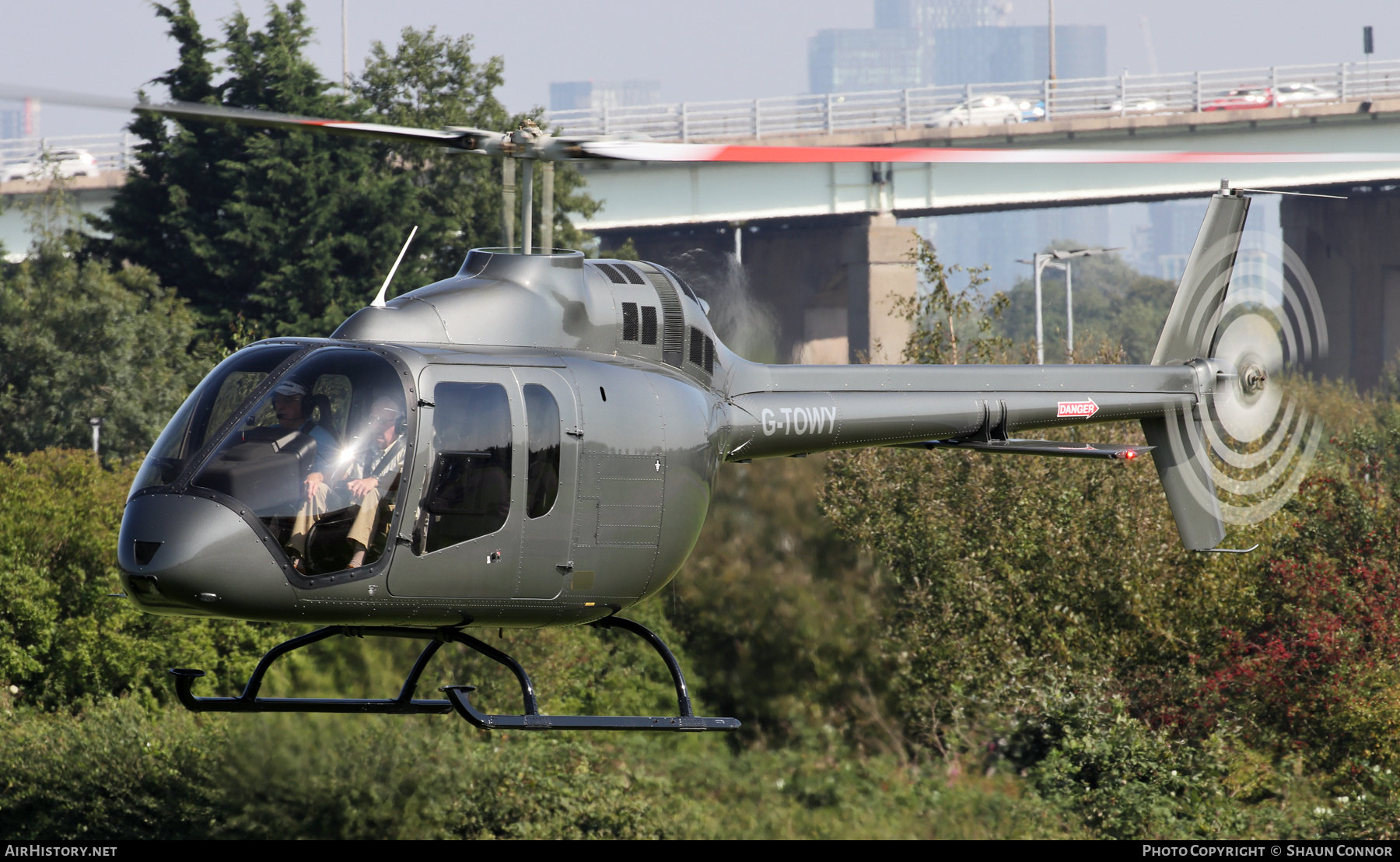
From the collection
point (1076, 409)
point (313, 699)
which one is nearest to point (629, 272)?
point (313, 699)

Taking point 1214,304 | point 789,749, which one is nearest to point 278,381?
point 1214,304

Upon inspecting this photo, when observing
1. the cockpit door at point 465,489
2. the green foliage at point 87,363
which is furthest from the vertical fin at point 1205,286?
the green foliage at point 87,363

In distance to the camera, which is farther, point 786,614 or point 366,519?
point 786,614

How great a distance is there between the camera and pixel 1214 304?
44.5ft

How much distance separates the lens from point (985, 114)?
145 ft

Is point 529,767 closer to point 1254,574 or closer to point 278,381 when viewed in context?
point 1254,574

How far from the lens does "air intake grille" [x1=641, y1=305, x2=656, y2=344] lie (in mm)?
9641

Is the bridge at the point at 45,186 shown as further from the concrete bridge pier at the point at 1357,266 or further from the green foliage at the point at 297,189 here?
the concrete bridge pier at the point at 1357,266

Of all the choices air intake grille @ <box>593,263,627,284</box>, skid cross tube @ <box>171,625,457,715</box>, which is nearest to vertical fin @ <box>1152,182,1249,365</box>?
air intake grille @ <box>593,263,627,284</box>

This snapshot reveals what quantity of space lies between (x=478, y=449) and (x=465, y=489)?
236 mm

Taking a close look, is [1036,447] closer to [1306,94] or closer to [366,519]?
[366,519]

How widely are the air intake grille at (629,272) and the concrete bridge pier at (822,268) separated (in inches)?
1009
